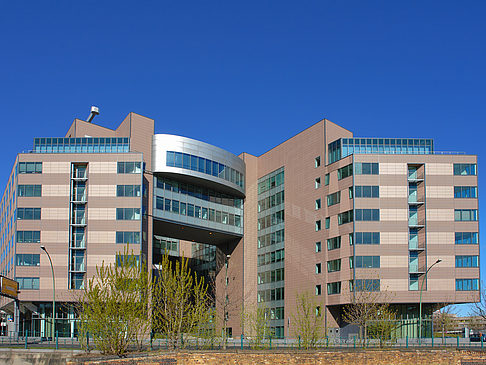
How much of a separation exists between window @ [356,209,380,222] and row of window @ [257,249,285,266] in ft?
53.8

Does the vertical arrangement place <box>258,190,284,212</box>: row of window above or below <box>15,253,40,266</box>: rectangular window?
above

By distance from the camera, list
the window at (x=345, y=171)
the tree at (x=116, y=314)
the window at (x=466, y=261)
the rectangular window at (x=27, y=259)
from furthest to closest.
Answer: the window at (x=345, y=171) < the window at (x=466, y=261) < the rectangular window at (x=27, y=259) < the tree at (x=116, y=314)

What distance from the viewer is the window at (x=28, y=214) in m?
73.9

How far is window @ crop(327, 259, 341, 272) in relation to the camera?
251ft

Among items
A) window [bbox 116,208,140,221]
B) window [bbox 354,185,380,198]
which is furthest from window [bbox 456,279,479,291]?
window [bbox 116,208,140,221]

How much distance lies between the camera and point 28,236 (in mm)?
73500

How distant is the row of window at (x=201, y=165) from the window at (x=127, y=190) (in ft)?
25.3

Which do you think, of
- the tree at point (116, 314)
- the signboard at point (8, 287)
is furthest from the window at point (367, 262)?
the tree at point (116, 314)

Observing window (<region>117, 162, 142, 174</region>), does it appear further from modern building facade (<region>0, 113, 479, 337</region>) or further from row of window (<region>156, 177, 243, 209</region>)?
row of window (<region>156, 177, 243, 209</region>)

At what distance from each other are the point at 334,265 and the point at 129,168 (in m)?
29.8

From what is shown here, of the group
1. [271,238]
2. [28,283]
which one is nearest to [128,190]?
[28,283]

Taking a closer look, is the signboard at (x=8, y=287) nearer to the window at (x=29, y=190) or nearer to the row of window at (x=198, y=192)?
the window at (x=29, y=190)

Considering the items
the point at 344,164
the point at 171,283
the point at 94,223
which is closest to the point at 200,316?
the point at 171,283

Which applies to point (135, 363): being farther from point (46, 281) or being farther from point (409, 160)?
point (409, 160)
